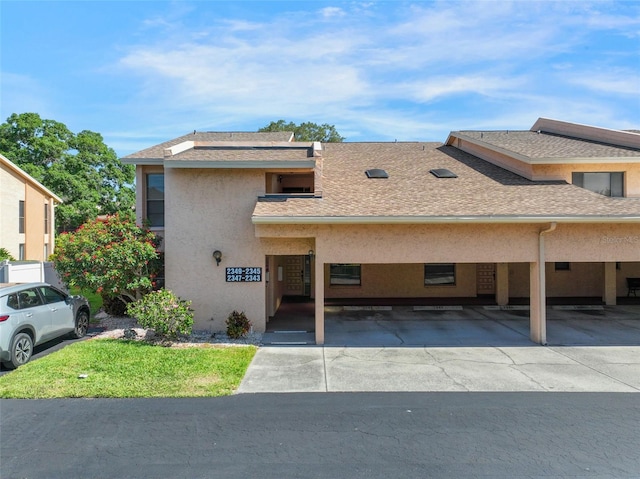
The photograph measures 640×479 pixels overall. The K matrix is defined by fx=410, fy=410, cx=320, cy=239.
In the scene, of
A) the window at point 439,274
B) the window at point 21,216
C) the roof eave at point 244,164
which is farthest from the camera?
the window at point 21,216

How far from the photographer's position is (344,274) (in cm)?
1758

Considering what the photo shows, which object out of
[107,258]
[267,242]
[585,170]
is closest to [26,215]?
[107,258]

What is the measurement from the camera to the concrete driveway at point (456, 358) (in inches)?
299

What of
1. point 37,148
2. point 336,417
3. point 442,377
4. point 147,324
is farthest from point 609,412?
point 37,148

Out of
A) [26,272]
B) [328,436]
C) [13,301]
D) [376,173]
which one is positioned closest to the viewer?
[328,436]

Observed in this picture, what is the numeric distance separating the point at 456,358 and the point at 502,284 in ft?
26.2

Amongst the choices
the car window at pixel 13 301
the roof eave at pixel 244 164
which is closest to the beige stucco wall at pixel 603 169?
the roof eave at pixel 244 164

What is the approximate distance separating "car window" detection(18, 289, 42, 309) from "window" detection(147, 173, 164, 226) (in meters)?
4.22

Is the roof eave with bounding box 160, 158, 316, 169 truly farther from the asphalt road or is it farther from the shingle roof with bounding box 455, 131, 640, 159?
the shingle roof with bounding box 455, 131, 640, 159

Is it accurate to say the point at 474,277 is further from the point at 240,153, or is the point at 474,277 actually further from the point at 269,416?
the point at 269,416

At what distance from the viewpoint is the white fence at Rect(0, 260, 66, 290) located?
13.8 meters

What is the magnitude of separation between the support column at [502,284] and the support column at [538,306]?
5118 millimetres

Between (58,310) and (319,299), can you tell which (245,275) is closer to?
(319,299)

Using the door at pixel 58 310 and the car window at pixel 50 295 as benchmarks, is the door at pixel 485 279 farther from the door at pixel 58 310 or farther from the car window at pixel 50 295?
the car window at pixel 50 295
